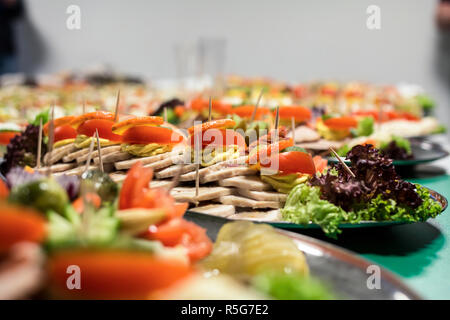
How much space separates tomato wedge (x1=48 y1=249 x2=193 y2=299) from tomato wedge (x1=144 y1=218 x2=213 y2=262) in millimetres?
257

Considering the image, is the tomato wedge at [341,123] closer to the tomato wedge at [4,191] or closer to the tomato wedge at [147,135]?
the tomato wedge at [147,135]

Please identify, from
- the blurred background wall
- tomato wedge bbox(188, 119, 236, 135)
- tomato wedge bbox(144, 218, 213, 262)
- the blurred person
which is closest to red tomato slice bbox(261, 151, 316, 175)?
tomato wedge bbox(188, 119, 236, 135)

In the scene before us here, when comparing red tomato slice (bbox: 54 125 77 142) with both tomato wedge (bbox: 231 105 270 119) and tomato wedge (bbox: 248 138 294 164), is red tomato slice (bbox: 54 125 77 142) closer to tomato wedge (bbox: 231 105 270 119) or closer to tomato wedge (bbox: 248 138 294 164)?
tomato wedge (bbox: 248 138 294 164)

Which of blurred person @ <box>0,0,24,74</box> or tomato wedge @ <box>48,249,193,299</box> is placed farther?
blurred person @ <box>0,0,24,74</box>

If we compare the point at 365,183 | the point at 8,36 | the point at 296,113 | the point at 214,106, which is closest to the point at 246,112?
the point at 296,113

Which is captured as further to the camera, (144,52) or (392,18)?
(144,52)

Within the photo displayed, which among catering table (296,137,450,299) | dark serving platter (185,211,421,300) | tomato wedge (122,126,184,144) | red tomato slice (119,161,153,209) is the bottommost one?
catering table (296,137,450,299)

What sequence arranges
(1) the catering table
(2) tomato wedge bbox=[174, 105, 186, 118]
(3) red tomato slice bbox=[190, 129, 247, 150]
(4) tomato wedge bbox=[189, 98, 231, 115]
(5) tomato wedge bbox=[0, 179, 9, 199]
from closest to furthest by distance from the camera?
1. (5) tomato wedge bbox=[0, 179, 9, 199]
2. (1) the catering table
3. (3) red tomato slice bbox=[190, 129, 247, 150]
4. (4) tomato wedge bbox=[189, 98, 231, 115]
5. (2) tomato wedge bbox=[174, 105, 186, 118]

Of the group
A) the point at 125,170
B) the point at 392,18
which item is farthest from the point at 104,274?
the point at 392,18

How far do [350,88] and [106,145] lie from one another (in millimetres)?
5535

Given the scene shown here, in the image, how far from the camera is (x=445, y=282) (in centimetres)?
164

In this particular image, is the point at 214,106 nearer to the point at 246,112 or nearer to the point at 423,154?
the point at 246,112

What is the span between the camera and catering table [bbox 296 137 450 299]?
5.44 feet
